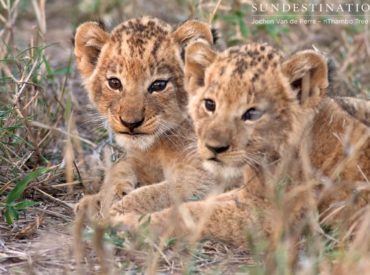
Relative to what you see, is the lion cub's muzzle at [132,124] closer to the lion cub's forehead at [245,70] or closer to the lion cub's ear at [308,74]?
the lion cub's forehead at [245,70]

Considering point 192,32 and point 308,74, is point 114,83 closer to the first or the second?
point 192,32

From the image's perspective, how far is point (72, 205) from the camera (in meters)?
6.15

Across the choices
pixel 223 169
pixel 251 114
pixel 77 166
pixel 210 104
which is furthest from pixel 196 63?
pixel 77 166

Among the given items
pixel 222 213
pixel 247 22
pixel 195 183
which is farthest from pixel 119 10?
pixel 222 213

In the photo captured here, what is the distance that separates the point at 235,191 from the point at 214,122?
1.96ft

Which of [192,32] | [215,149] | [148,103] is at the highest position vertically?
[192,32]

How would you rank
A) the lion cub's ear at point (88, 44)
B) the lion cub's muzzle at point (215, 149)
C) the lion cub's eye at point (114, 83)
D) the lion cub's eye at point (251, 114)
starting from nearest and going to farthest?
the lion cub's muzzle at point (215, 149)
the lion cub's eye at point (251, 114)
the lion cub's eye at point (114, 83)
the lion cub's ear at point (88, 44)

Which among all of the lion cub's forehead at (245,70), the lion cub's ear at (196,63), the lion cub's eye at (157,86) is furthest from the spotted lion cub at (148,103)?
the lion cub's forehead at (245,70)

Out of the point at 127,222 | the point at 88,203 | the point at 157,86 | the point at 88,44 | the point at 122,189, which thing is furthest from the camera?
the point at 88,44

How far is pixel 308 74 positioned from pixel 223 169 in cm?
74

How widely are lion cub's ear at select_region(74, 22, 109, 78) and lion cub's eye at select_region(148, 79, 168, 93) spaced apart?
54cm

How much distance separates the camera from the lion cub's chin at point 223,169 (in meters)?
5.59

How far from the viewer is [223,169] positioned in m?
5.62

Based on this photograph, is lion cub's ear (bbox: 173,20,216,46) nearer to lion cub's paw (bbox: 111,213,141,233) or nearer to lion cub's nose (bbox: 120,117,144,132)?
lion cub's nose (bbox: 120,117,144,132)
